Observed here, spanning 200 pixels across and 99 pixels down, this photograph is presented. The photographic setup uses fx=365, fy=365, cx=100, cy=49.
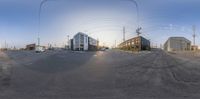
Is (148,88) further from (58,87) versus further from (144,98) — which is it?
(58,87)

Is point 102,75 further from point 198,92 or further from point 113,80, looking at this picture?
point 198,92

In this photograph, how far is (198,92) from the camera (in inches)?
514

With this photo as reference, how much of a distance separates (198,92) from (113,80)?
431 cm

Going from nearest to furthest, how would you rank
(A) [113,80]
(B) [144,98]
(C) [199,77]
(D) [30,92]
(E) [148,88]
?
(B) [144,98], (D) [30,92], (E) [148,88], (A) [113,80], (C) [199,77]

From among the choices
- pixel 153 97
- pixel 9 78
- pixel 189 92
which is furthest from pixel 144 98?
pixel 9 78

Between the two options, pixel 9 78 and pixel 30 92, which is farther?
pixel 9 78

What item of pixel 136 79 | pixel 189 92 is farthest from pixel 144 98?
pixel 136 79

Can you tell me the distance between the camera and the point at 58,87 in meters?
14.0

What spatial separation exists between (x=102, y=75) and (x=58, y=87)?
440 centimetres

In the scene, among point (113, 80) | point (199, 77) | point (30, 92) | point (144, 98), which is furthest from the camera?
point (199, 77)

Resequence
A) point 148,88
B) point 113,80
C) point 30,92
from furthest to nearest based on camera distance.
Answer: point 113,80, point 148,88, point 30,92

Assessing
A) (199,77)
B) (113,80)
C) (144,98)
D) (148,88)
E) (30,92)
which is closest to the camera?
(144,98)

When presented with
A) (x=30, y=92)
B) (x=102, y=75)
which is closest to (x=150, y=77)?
(x=102, y=75)

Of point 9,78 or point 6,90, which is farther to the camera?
point 9,78
